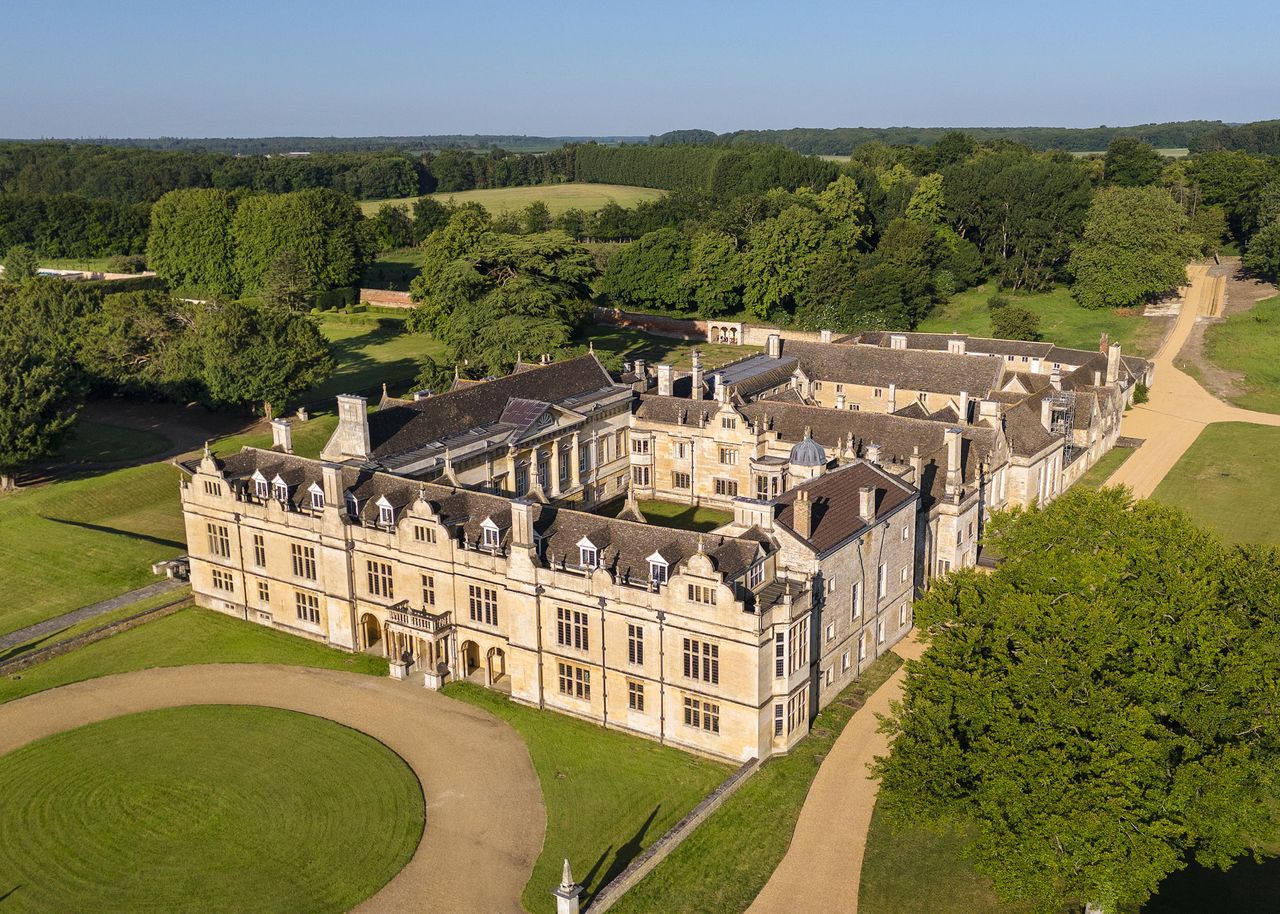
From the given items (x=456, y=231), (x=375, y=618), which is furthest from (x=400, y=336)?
(x=375, y=618)

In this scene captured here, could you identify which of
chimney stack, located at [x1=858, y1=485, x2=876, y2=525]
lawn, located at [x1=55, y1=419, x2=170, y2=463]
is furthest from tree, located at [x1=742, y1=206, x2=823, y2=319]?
chimney stack, located at [x1=858, y1=485, x2=876, y2=525]

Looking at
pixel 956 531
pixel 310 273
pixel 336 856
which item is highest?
pixel 310 273

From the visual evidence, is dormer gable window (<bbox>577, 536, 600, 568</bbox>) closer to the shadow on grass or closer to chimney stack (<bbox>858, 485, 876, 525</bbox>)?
chimney stack (<bbox>858, 485, 876, 525</bbox>)

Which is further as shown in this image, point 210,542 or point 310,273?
point 310,273

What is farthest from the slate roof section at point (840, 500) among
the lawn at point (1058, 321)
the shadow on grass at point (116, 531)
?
the lawn at point (1058, 321)

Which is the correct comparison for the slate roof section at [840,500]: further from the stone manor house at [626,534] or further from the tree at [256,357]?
the tree at [256,357]

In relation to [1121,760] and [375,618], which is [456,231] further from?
[1121,760]
